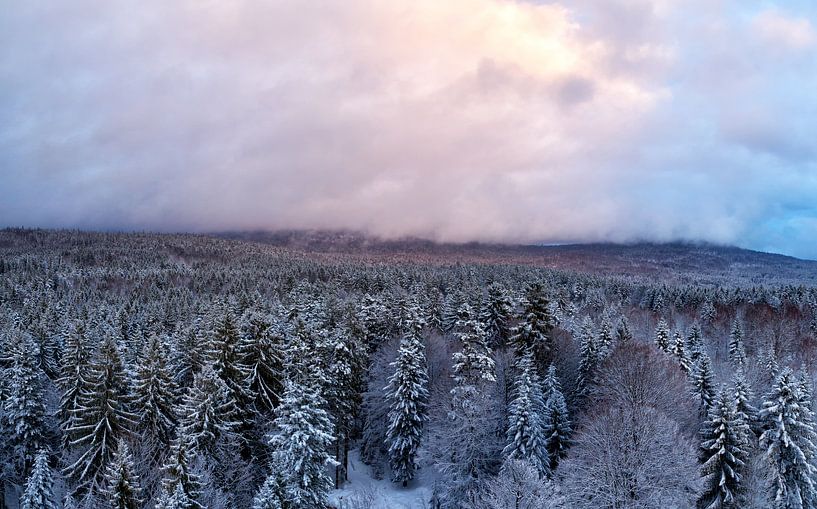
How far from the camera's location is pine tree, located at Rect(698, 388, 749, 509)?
29005 millimetres

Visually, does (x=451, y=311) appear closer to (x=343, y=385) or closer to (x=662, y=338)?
(x=343, y=385)

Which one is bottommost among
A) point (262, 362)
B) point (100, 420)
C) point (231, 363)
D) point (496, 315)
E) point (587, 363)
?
point (100, 420)

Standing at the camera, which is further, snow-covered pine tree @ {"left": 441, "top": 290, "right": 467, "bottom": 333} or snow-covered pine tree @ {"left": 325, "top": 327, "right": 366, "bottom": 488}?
snow-covered pine tree @ {"left": 441, "top": 290, "right": 467, "bottom": 333}

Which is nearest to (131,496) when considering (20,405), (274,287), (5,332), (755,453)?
(20,405)

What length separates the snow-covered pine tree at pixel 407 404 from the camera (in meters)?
39.0

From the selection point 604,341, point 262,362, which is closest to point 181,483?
point 262,362

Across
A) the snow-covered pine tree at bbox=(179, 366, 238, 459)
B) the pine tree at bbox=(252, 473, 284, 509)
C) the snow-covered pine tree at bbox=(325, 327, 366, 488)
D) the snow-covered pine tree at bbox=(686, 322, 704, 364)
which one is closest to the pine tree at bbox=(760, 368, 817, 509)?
the snow-covered pine tree at bbox=(686, 322, 704, 364)

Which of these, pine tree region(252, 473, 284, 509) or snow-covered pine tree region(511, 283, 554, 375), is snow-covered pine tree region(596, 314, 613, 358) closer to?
snow-covered pine tree region(511, 283, 554, 375)

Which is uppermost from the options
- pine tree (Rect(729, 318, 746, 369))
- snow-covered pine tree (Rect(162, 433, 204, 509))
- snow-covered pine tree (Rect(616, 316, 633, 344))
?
snow-covered pine tree (Rect(616, 316, 633, 344))

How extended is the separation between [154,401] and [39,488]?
29.1 ft

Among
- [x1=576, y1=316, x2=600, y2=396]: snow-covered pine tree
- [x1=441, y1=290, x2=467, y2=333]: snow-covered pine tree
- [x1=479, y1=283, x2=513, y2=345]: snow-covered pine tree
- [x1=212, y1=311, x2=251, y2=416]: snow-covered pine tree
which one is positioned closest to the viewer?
[x1=212, y1=311, x2=251, y2=416]: snow-covered pine tree

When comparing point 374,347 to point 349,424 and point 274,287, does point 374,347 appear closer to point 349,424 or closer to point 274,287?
point 349,424

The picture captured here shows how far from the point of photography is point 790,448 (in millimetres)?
30875

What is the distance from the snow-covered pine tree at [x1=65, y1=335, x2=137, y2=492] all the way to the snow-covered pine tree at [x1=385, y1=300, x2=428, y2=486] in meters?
20.1
